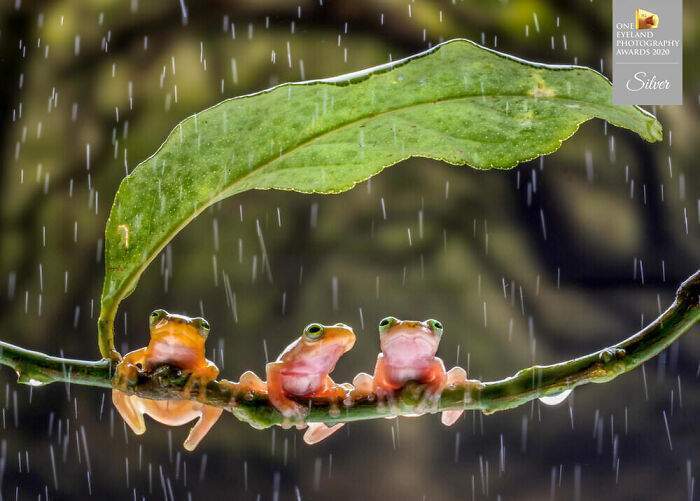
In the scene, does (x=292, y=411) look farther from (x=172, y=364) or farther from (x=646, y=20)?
(x=646, y=20)

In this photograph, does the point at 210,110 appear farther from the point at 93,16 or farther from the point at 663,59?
the point at 93,16

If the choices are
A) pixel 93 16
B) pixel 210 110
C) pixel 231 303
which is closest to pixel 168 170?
pixel 210 110

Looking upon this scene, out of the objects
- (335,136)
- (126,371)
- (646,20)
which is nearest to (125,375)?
(126,371)

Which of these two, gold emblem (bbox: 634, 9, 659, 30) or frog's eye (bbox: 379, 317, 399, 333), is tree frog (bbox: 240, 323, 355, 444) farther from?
gold emblem (bbox: 634, 9, 659, 30)

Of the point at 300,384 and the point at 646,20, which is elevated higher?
the point at 646,20

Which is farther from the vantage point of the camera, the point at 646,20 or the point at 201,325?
the point at 646,20

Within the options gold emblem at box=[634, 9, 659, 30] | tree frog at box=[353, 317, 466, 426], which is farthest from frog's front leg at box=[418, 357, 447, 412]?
gold emblem at box=[634, 9, 659, 30]

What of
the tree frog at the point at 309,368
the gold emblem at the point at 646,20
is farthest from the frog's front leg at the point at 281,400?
the gold emblem at the point at 646,20

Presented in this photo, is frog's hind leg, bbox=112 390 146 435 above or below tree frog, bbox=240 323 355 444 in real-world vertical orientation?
below
